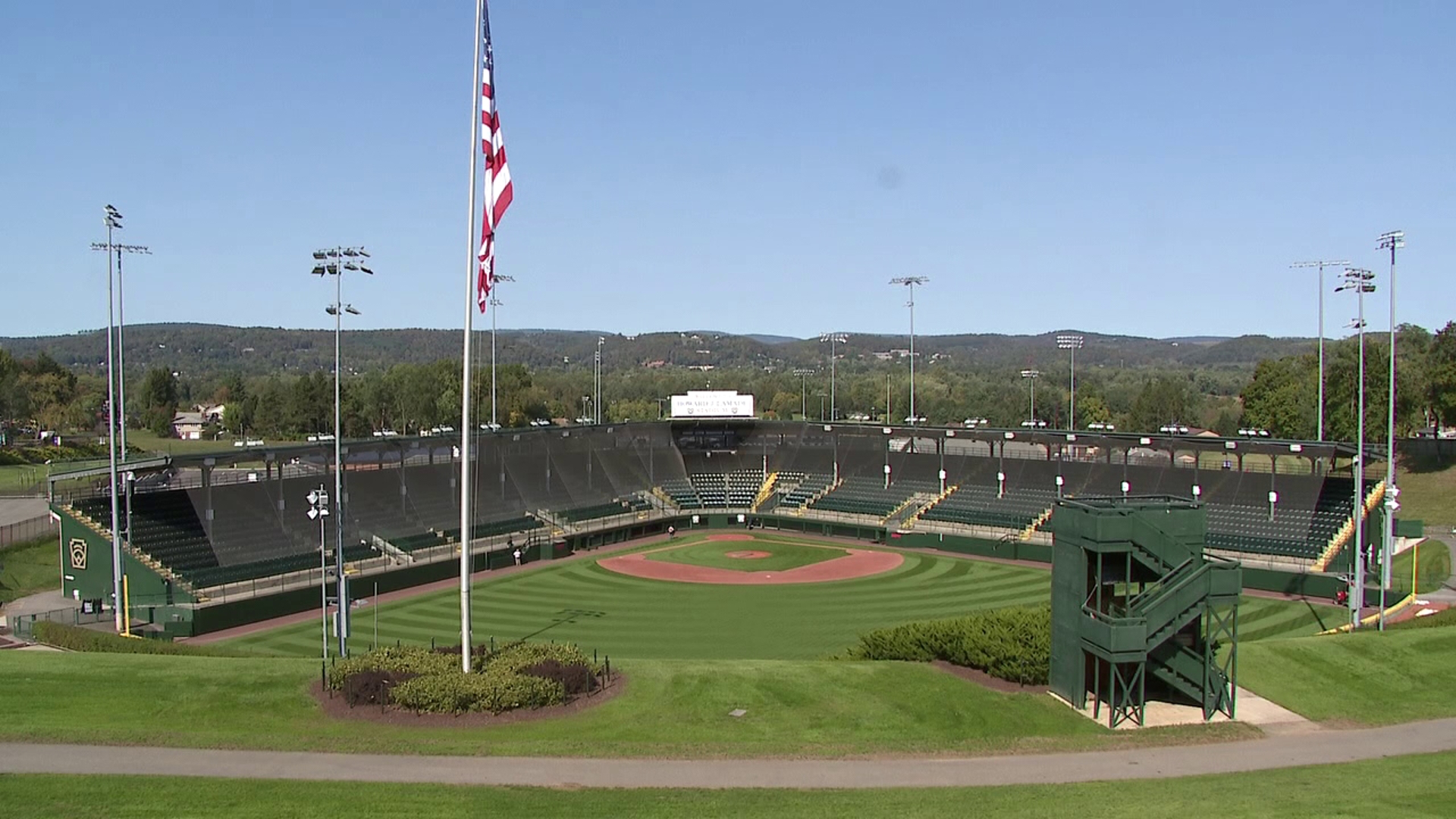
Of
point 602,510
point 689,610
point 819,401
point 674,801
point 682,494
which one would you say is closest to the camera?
point 674,801

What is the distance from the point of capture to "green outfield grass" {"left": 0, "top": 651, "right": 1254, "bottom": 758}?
2119 cm

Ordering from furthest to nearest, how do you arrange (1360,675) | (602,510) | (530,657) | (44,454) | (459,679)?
(44,454) < (602,510) < (1360,675) < (530,657) < (459,679)

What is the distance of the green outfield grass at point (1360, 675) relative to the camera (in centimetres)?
2591

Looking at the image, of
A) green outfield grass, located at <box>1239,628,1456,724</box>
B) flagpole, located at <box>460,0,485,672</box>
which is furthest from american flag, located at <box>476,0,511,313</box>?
green outfield grass, located at <box>1239,628,1456,724</box>

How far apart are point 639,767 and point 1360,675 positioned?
65.6 ft

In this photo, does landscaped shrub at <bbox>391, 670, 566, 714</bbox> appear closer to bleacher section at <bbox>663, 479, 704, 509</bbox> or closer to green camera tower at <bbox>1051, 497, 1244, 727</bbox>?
green camera tower at <bbox>1051, 497, 1244, 727</bbox>

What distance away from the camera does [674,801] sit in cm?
1820

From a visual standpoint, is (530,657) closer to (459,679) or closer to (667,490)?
(459,679)

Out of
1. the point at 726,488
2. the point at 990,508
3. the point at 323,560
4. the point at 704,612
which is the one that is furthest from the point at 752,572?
the point at 323,560

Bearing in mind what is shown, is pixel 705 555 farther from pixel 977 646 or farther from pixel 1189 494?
pixel 977 646

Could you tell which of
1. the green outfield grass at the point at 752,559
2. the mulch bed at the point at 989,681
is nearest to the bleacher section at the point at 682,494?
the green outfield grass at the point at 752,559

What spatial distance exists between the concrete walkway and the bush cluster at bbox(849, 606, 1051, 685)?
4.78 m

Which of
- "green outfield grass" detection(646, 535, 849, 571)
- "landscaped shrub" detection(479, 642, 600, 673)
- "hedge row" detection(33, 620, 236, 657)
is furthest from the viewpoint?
"green outfield grass" detection(646, 535, 849, 571)

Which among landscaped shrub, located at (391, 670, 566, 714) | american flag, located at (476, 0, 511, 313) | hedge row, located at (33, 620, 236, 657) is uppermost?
american flag, located at (476, 0, 511, 313)
